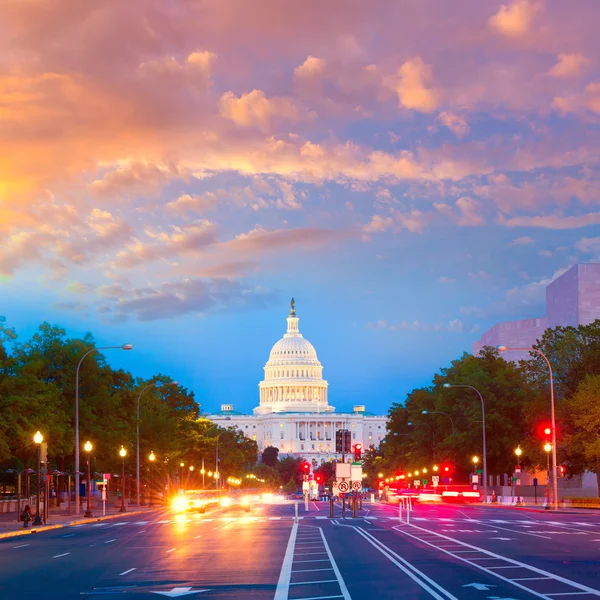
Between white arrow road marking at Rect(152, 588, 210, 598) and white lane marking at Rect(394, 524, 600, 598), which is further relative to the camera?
white arrow road marking at Rect(152, 588, 210, 598)

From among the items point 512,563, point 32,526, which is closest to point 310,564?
point 512,563

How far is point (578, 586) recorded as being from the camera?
20.0 m

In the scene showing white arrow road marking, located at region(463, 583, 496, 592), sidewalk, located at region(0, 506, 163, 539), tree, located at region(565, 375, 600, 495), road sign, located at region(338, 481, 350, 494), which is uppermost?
tree, located at region(565, 375, 600, 495)

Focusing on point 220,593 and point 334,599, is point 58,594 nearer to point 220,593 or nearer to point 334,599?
point 220,593

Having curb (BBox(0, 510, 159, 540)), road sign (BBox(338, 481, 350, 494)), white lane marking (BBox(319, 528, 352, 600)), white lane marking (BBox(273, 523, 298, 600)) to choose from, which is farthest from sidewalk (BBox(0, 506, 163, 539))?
white lane marking (BBox(319, 528, 352, 600))

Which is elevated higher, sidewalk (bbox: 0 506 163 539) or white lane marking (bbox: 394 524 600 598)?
white lane marking (bbox: 394 524 600 598)

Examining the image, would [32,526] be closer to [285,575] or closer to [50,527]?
[50,527]

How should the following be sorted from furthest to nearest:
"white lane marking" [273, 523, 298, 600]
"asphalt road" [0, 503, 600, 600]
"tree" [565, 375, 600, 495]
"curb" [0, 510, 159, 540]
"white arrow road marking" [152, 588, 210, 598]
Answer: "tree" [565, 375, 600, 495] < "curb" [0, 510, 159, 540] < "asphalt road" [0, 503, 600, 600] < "white arrow road marking" [152, 588, 210, 598] < "white lane marking" [273, 523, 298, 600]

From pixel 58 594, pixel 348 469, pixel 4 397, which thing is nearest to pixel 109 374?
pixel 4 397

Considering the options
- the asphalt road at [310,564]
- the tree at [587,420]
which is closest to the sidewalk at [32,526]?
the asphalt road at [310,564]

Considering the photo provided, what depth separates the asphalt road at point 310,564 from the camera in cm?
2003

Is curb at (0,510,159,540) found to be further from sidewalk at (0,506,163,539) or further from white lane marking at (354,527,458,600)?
white lane marking at (354,527,458,600)

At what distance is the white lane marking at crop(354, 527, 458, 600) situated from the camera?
62.0ft

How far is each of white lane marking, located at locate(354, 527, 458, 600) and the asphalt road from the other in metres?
0.02
